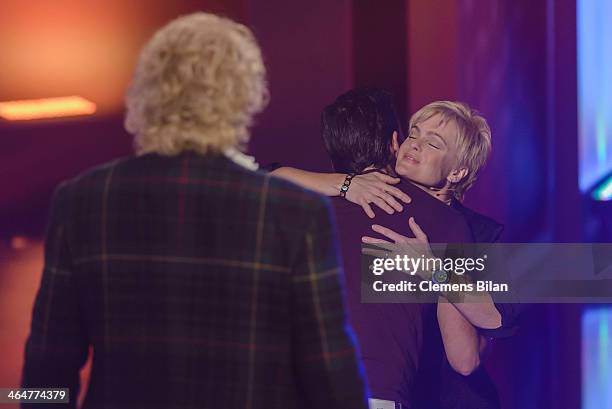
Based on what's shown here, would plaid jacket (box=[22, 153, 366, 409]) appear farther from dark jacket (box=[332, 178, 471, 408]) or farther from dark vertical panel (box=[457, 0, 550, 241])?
dark vertical panel (box=[457, 0, 550, 241])

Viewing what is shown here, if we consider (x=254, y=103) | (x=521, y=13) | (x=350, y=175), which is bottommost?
(x=350, y=175)

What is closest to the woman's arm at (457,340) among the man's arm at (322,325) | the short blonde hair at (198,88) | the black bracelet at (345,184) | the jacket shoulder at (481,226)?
the jacket shoulder at (481,226)

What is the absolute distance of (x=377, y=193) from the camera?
2.64m

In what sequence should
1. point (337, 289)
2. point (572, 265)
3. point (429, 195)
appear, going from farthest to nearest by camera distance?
point (572, 265)
point (429, 195)
point (337, 289)

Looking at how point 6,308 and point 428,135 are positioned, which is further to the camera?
point 6,308

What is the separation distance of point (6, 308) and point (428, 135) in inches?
67.6

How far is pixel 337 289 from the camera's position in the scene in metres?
1.40

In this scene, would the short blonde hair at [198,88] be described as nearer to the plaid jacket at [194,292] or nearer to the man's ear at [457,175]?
the plaid jacket at [194,292]

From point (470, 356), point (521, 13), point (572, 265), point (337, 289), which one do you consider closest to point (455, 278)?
point (470, 356)

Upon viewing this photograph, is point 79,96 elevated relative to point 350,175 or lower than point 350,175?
elevated

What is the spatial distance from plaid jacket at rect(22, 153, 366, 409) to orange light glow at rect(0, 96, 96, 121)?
180cm

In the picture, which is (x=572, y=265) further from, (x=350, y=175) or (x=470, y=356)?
(x=350, y=175)

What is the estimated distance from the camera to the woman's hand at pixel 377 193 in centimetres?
265

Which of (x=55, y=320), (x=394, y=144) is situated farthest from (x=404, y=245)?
(x=55, y=320)
